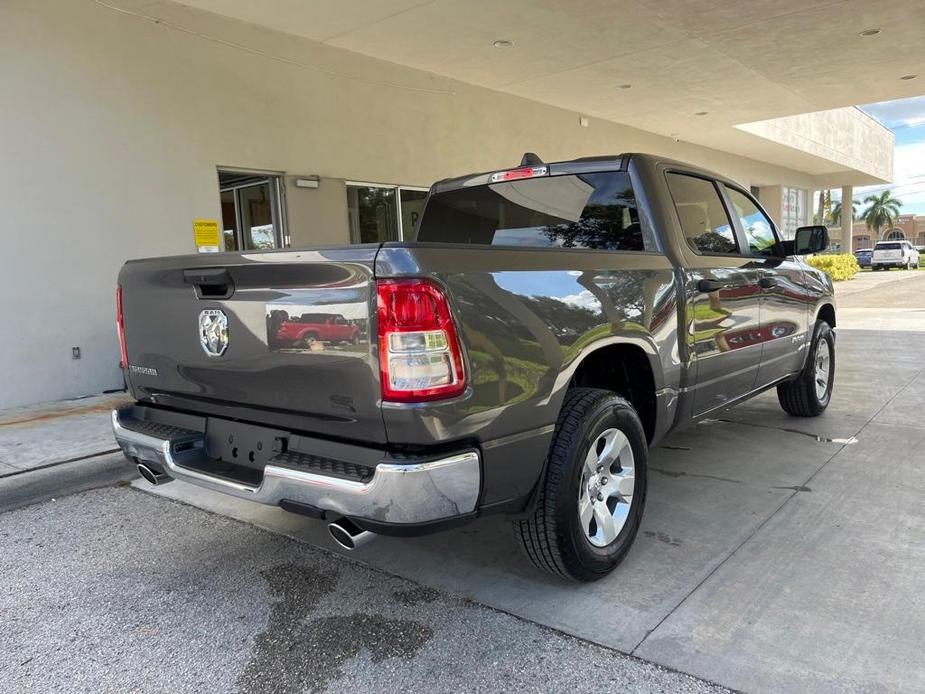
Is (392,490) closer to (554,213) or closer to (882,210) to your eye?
(554,213)

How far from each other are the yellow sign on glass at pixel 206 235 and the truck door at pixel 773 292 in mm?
6046

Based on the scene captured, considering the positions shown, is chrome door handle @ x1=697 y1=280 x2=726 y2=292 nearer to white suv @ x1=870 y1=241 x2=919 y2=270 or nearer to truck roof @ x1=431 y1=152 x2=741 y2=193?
truck roof @ x1=431 y1=152 x2=741 y2=193

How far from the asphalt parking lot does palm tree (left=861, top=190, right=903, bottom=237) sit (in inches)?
4129

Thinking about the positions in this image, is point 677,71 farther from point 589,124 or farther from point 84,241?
point 84,241

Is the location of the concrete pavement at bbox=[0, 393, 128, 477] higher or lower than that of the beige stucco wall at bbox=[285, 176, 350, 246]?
lower

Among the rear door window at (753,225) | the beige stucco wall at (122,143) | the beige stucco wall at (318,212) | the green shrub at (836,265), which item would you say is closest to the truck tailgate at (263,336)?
the rear door window at (753,225)

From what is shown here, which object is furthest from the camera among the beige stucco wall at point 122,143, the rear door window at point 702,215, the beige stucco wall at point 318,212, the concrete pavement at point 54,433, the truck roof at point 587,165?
the beige stucco wall at point 318,212

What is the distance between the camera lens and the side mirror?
505 centimetres

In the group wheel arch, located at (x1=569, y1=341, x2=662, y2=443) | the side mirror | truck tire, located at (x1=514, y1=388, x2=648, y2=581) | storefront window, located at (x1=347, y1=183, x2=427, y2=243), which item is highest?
storefront window, located at (x1=347, y1=183, x2=427, y2=243)

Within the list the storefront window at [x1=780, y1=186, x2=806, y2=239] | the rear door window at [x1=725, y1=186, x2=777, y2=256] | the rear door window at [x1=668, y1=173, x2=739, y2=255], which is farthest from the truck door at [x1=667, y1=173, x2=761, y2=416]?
the storefront window at [x1=780, y1=186, x2=806, y2=239]

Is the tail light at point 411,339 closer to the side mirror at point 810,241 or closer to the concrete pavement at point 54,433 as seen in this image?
the side mirror at point 810,241

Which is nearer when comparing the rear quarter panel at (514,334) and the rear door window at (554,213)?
the rear quarter panel at (514,334)

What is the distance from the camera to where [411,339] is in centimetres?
230

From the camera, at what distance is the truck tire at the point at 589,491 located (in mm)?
2809
